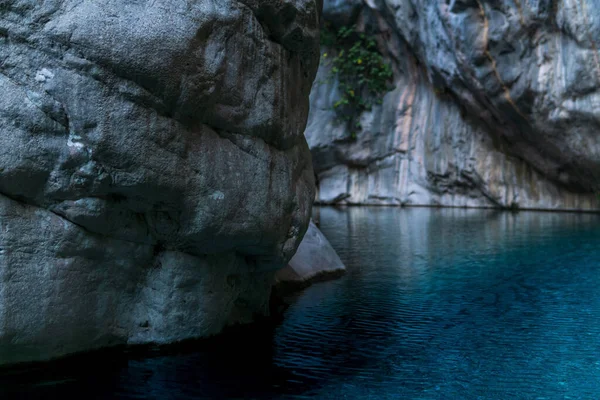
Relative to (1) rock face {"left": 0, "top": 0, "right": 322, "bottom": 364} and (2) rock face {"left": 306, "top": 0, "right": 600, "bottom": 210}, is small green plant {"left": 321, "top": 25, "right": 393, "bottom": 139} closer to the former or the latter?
(2) rock face {"left": 306, "top": 0, "right": 600, "bottom": 210}

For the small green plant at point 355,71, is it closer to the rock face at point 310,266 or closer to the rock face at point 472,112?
Result: the rock face at point 472,112

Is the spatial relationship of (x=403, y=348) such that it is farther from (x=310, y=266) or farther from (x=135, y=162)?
(x=310, y=266)

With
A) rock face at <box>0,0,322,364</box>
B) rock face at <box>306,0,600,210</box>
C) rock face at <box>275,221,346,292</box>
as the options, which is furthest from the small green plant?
rock face at <box>0,0,322,364</box>

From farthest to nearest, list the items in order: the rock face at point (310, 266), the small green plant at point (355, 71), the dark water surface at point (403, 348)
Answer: the small green plant at point (355, 71) → the rock face at point (310, 266) → the dark water surface at point (403, 348)

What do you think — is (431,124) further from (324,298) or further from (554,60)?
(324,298)

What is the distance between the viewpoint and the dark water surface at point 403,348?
4.80m

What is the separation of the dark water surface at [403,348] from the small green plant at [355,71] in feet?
61.5

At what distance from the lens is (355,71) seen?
28703 millimetres

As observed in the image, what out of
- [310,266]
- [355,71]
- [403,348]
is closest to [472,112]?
[355,71]

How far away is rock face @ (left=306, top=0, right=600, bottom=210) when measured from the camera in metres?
18.8

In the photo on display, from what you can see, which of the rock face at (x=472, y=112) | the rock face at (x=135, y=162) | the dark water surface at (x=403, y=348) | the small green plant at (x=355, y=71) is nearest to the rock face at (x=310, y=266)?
the dark water surface at (x=403, y=348)

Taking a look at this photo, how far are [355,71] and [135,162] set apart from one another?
983 inches

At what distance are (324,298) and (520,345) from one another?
2961mm

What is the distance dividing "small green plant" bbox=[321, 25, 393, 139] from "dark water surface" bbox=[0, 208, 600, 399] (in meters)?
18.7
